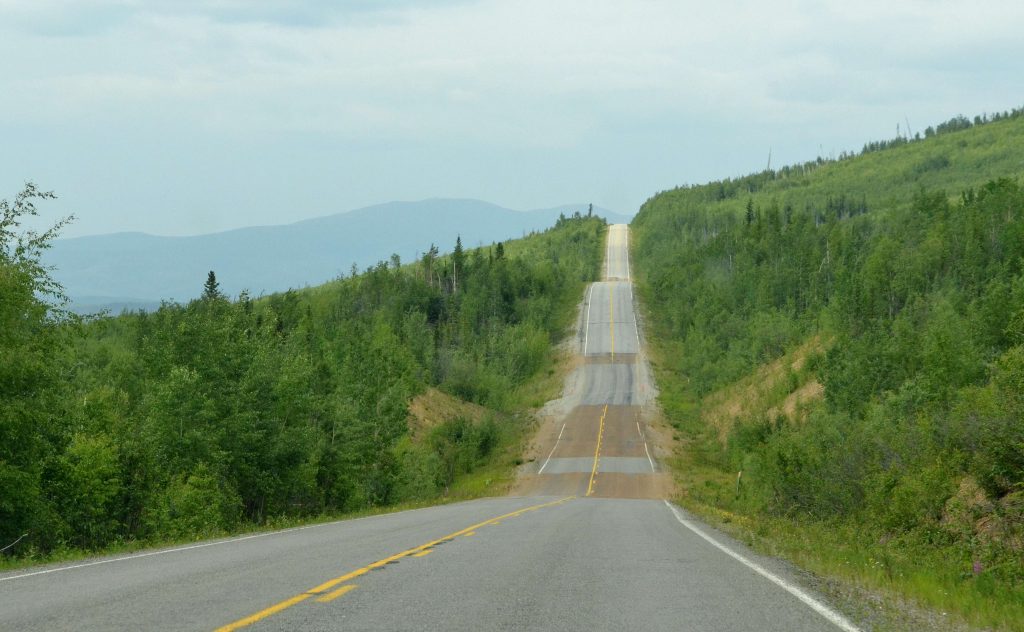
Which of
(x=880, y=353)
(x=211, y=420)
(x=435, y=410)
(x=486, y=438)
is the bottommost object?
(x=486, y=438)

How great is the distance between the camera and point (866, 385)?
61188 mm

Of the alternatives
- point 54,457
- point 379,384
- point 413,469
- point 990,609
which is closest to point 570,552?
point 990,609

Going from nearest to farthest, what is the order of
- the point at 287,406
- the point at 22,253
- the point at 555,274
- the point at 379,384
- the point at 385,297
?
the point at 22,253, the point at 287,406, the point at 379,384, the point at 385,297, the point at 555,274

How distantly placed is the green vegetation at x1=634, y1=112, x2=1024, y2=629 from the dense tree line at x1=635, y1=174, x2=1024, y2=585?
0.12 m

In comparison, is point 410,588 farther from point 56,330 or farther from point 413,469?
point 413,469

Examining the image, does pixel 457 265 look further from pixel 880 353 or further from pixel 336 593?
pixel 336 593

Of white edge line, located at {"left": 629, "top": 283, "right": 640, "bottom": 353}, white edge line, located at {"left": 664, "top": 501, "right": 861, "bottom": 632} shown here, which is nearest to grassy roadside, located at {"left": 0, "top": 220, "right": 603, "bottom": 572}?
white edge line, located at {"left": 629, "top": 283, "right": 640, "bottom": 353}

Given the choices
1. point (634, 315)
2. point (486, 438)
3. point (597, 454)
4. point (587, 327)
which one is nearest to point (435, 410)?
point (486, 438)

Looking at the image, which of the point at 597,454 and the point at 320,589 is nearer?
the point at 320,589

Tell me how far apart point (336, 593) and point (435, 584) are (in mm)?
1274

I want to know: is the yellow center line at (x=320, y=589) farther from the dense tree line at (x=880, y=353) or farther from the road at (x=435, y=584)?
the dense tree line at (x=880, y=353)

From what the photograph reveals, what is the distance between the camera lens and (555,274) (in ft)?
461

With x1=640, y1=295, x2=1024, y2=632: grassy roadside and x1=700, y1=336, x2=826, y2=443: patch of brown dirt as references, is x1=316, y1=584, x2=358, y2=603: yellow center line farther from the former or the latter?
x1=700, y1=336, x2=826, y2=443: patch of brown dirt

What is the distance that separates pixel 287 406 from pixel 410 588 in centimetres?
3587
